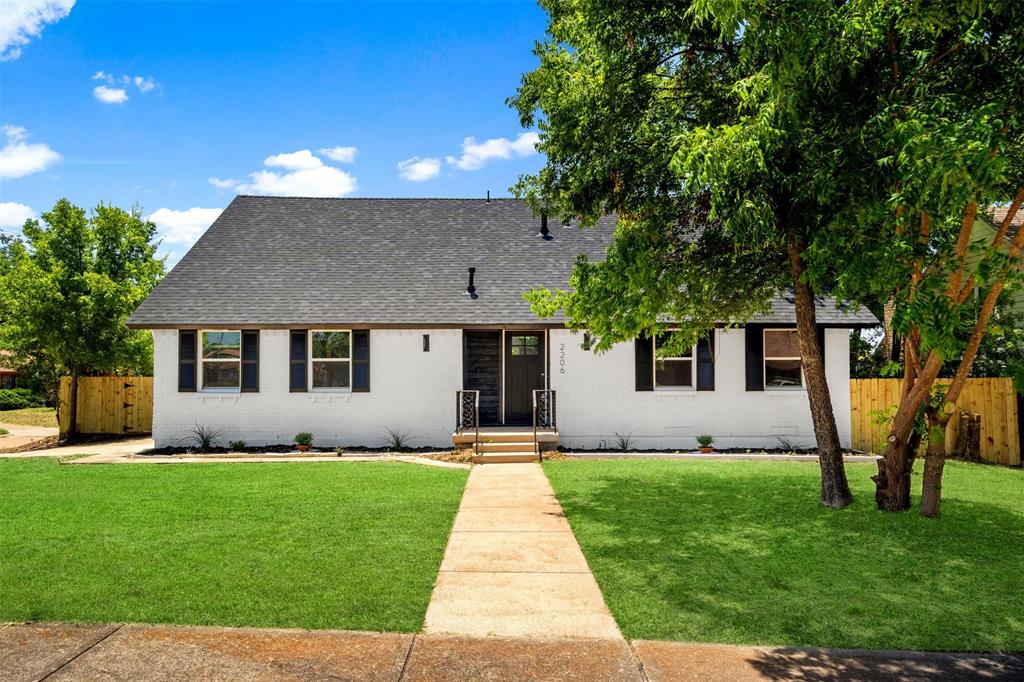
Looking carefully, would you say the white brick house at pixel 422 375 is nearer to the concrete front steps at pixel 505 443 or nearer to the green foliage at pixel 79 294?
the concrete front steps at pixel 505 443

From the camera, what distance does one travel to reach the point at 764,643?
463cm

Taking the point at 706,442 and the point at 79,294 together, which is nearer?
the point at 706,442

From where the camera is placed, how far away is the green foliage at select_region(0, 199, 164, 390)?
1853 centimetres

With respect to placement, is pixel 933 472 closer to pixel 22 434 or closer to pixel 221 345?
pixel 221 345

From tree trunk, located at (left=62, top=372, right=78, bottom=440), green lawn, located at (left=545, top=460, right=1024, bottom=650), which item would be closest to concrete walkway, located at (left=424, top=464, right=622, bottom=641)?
green lawn, located at (left=545, top=460, right=1024, bottom=650)

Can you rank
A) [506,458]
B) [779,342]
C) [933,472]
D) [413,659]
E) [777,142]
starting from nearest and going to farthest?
[413,659] → [777,142] → [933,472] → [506,458] → [779,342]

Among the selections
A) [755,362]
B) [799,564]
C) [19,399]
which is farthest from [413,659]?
[19,399]

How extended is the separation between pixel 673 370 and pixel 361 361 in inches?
292

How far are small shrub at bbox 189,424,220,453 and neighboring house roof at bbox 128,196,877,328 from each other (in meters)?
2.43

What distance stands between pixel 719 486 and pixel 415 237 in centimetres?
1144

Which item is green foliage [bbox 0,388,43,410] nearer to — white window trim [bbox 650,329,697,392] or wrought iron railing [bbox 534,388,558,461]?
wrought iron railing [bbox 534,388,558,461]

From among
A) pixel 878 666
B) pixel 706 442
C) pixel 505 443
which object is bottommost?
pixel 878 666

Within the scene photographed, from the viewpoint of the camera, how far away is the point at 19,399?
32875mm

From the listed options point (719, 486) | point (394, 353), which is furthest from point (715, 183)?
point (394, 353)
